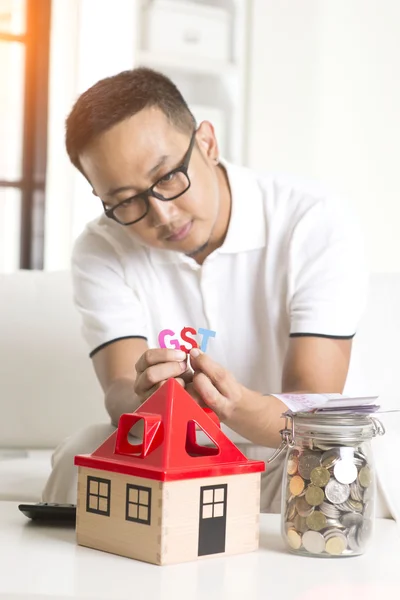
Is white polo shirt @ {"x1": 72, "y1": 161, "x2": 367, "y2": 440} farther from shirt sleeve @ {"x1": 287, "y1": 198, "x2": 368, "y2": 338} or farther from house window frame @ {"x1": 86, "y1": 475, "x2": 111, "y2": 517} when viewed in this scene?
house window frame @ {"x1": 86, "y1": 475, "x2": 111, "y2": 517}

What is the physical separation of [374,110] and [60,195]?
4.30ft

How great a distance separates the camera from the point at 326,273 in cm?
157

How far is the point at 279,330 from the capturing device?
1653 mm

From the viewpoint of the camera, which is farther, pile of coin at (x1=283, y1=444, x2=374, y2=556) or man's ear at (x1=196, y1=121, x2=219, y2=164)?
man's ear at (x1=196, y1=121, x2=219, y2=164)

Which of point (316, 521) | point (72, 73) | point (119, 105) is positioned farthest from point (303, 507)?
point (72, 73)

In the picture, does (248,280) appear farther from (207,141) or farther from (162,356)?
(162,356)

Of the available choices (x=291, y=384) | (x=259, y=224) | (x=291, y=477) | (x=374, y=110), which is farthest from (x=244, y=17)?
(x=291, y=477)

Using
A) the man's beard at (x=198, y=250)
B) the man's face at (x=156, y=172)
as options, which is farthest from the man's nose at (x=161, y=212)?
the man's beard at (x=198, y=250)

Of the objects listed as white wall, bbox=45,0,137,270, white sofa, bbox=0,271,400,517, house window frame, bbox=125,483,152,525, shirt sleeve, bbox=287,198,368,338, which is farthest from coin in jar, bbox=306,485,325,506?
white wall, bbox=45,0,137,270

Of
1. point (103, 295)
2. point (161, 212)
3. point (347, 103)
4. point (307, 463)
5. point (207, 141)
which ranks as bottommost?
point (307, 463)

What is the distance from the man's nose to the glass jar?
0.62 metres

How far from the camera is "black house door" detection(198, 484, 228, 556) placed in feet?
2.98

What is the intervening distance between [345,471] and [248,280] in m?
0.78

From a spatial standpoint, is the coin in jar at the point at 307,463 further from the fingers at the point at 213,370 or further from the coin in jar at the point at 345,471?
the fingers at the point at 213,370
